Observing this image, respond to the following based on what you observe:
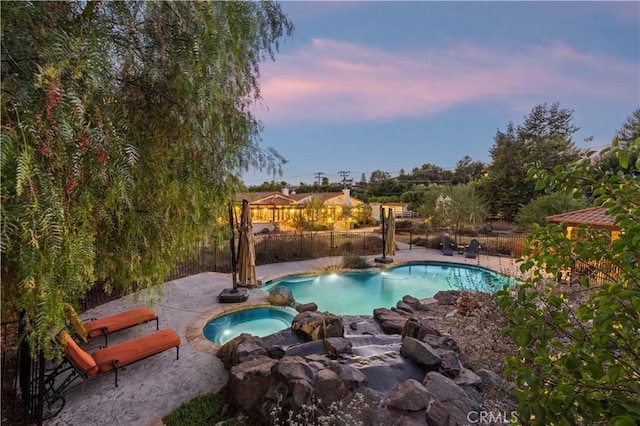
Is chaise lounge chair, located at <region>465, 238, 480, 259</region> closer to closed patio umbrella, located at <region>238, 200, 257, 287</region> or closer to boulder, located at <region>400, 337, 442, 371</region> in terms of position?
closed patio umbrella, located at <region>238, 200, 257, 287</region>

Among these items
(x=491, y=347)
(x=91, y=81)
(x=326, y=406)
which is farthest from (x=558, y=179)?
(x=491, y=347)

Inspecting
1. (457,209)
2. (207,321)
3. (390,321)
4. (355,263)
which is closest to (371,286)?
(355,263)

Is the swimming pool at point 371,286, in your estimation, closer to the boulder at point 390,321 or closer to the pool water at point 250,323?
A: the pool water at point 250,323

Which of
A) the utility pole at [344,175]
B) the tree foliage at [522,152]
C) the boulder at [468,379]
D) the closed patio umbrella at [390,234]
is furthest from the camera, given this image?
the utility pole at [344,175]

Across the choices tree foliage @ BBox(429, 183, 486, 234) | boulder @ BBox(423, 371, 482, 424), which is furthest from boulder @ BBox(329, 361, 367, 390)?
tree foliage @ BBox(429, 183, 486, 234)

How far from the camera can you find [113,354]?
4.38 metres

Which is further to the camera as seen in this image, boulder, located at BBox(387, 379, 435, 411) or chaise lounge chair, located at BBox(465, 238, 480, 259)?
chaise lounge chair, located at BBox(465, 238, 480, 259)

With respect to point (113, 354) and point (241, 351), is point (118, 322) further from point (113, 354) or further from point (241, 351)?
point (241, 351)

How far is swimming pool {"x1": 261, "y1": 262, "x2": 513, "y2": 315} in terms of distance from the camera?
970 cm

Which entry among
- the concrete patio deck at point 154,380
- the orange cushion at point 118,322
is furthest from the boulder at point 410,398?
the orange cushion at point 118,322

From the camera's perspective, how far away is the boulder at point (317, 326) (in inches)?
207

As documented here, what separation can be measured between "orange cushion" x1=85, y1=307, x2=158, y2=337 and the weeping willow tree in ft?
10.9

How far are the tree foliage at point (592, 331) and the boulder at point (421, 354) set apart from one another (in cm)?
316

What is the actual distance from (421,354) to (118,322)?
208 inches
